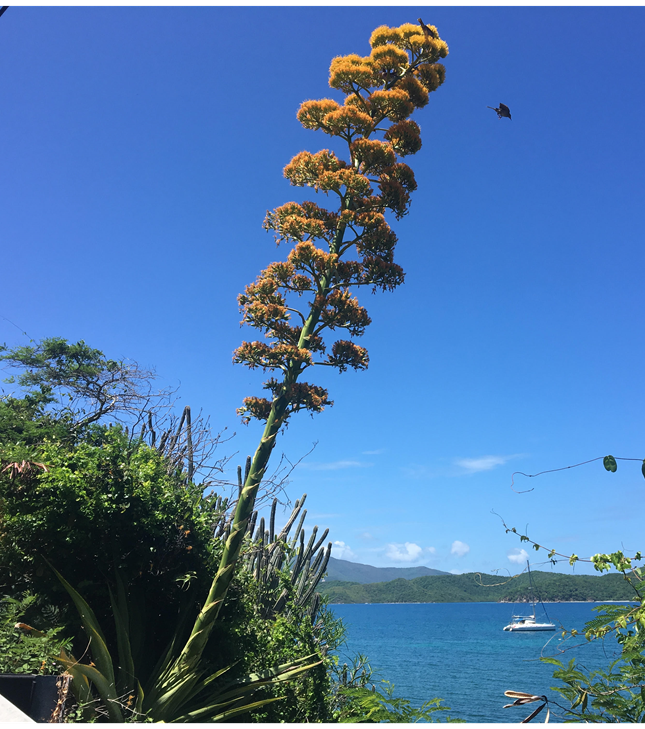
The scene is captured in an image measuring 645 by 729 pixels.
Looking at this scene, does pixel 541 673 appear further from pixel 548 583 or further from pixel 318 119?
pixel 318 119

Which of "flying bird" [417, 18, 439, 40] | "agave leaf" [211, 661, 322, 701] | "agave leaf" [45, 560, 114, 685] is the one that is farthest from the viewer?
"flying bird" [417, 18, 439, 40]

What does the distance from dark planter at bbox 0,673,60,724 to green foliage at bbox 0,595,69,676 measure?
468 mm

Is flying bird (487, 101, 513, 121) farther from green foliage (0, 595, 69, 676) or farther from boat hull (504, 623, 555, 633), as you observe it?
boat hull (504, 623, 555, 633)

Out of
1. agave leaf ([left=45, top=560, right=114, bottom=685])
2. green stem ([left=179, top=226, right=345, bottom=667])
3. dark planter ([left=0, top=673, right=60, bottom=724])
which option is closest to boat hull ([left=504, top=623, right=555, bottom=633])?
green stem ([left=179, top=226, right=345, bottom=667])

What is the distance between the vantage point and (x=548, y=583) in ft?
199

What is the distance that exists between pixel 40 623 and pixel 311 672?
3.33m

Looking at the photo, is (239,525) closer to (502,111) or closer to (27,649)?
(27,649)

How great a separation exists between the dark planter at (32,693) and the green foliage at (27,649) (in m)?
0.47

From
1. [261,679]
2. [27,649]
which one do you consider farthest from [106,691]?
[261,679]

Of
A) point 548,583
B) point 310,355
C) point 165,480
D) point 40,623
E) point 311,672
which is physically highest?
point 310,355

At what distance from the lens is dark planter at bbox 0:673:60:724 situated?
3.60 metres

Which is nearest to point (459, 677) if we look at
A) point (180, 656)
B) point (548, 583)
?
point (548, 583)

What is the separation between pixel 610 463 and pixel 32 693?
402 cm

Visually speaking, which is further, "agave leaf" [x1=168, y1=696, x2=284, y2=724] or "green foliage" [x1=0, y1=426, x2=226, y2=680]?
"green foliage" [x1=0, y1=426, x2=226, y2=680]
